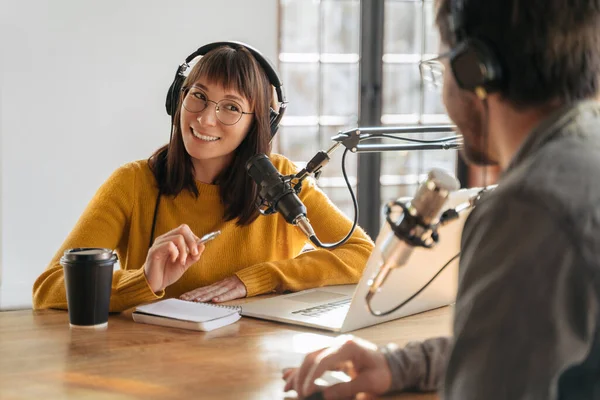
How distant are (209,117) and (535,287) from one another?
1.48 meters

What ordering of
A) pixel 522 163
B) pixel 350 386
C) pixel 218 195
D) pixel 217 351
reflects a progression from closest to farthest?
pixel 522 163 < pixel 350 386 < pixel 217 351 < pixel 218 195

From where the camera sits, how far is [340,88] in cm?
461

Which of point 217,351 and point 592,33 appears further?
point 217,351

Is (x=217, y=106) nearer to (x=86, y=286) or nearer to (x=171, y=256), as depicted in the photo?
(x=171, y=256)

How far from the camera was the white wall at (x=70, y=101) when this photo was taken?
377cm

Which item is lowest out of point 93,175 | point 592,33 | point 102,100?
point 93,175

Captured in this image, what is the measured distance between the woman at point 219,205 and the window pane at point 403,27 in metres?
2.41

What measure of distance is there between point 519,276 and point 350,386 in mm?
471

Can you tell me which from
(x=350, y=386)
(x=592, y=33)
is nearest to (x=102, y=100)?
(x=350, y=386)

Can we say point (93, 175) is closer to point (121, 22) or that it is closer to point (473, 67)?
point (121, 22)

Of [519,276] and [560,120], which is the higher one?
[560,120]

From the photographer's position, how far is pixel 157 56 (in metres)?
3.98

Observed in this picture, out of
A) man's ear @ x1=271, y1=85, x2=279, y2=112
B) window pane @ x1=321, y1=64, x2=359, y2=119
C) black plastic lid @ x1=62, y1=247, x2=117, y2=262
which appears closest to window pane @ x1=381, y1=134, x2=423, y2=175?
window pane @ x1=321, y1=64, x2=359, y2=119

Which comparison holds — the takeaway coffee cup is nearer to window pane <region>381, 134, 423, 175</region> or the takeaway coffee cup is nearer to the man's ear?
the man's ear
